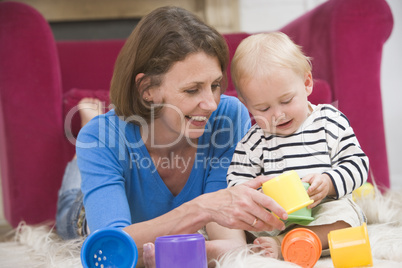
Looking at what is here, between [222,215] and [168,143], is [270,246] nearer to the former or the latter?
[222,215]

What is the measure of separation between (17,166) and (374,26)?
1.41 m

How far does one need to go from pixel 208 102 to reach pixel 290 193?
1.03 feet

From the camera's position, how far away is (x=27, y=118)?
1.79m

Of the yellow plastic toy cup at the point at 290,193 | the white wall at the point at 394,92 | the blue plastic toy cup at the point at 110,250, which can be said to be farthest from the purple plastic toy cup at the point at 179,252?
the white wall at the point at 394,92

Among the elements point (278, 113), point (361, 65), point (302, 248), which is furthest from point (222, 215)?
point (361, 65)

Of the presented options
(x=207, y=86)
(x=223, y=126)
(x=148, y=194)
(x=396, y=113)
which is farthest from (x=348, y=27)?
(x=396, y=113)

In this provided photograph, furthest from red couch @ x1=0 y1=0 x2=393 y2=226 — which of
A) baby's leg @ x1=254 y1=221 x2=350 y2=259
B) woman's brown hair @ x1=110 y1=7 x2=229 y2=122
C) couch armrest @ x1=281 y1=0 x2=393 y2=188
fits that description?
baby's leg @ x1=254 y1=221 x2=350 y2=259

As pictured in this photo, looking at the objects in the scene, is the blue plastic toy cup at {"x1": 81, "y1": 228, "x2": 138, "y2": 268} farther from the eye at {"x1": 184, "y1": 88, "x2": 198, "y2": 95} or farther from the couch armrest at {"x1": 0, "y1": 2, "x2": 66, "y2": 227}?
the couch armrest at {"x1": 0, "y1": 2, "x2": 66, "y2": 227}

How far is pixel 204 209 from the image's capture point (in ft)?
3.26

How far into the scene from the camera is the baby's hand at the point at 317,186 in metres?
1.01

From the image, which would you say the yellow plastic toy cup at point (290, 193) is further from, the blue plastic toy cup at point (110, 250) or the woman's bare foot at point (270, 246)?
the blue plastic toy cup at point (110, 250)

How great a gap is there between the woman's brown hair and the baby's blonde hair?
2.5 inches

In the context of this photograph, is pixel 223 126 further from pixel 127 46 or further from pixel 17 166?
pixel 17 166

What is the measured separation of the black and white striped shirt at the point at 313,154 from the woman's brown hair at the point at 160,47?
229 mm
